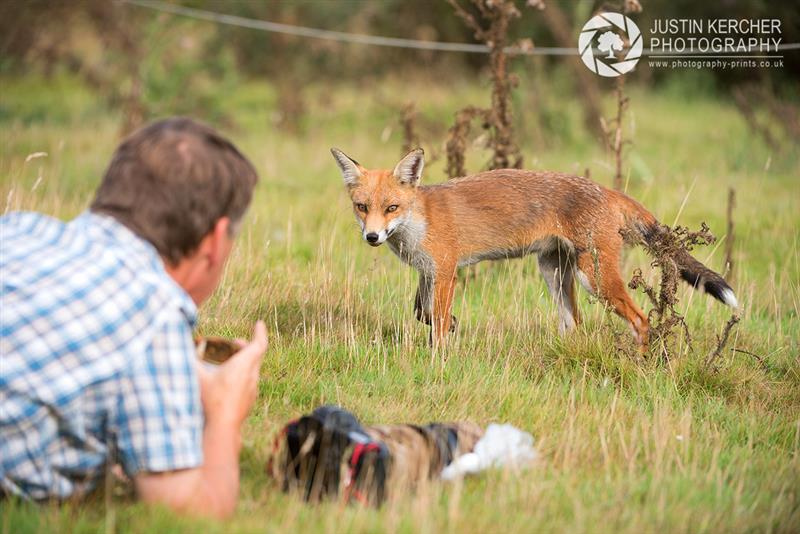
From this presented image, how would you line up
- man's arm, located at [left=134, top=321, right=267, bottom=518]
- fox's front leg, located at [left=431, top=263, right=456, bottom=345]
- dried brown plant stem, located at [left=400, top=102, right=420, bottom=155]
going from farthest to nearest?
dried brown plant stem, located at [left=400, top=102, right=420, bottom=155] → fox's front leg, located at [left=431, top=263, right=456, bottom=345] → man's arm, located at [left=134, top=321, right=267, bottom=518]

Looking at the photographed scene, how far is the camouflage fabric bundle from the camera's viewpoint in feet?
11.0

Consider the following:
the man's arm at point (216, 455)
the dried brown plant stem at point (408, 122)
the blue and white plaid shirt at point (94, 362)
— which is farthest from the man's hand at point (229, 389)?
the dried brown plant stem at point (408, 122)

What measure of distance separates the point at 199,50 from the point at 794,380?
12.0 m

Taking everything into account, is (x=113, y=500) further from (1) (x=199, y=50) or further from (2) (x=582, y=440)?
(1) (x=199, y=50)

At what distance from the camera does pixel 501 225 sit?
643 centimetres

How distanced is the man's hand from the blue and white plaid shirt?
0.16 metres

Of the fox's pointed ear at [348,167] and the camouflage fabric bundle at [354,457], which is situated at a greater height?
the fox's pointed ear at [348,167]

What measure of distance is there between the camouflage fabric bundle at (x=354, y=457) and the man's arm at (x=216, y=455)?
1.22 feet

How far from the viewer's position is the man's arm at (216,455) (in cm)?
288

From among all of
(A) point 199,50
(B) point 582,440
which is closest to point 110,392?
(B) point 582,440

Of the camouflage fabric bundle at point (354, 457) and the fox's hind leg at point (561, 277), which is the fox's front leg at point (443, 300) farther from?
the camouflage fabric bundle at point (354, 457)

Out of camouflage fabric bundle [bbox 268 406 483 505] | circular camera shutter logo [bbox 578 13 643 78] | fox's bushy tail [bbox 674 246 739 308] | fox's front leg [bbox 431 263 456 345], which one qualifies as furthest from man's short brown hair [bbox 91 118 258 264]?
circular camera shutter logo [bbox 578 13 643 78]

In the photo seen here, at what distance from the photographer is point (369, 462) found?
3350 millimetres

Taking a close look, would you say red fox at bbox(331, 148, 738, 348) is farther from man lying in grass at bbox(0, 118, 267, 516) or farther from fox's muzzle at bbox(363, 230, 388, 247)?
man lying in grass at bbox(0, 118, 267, 516)
